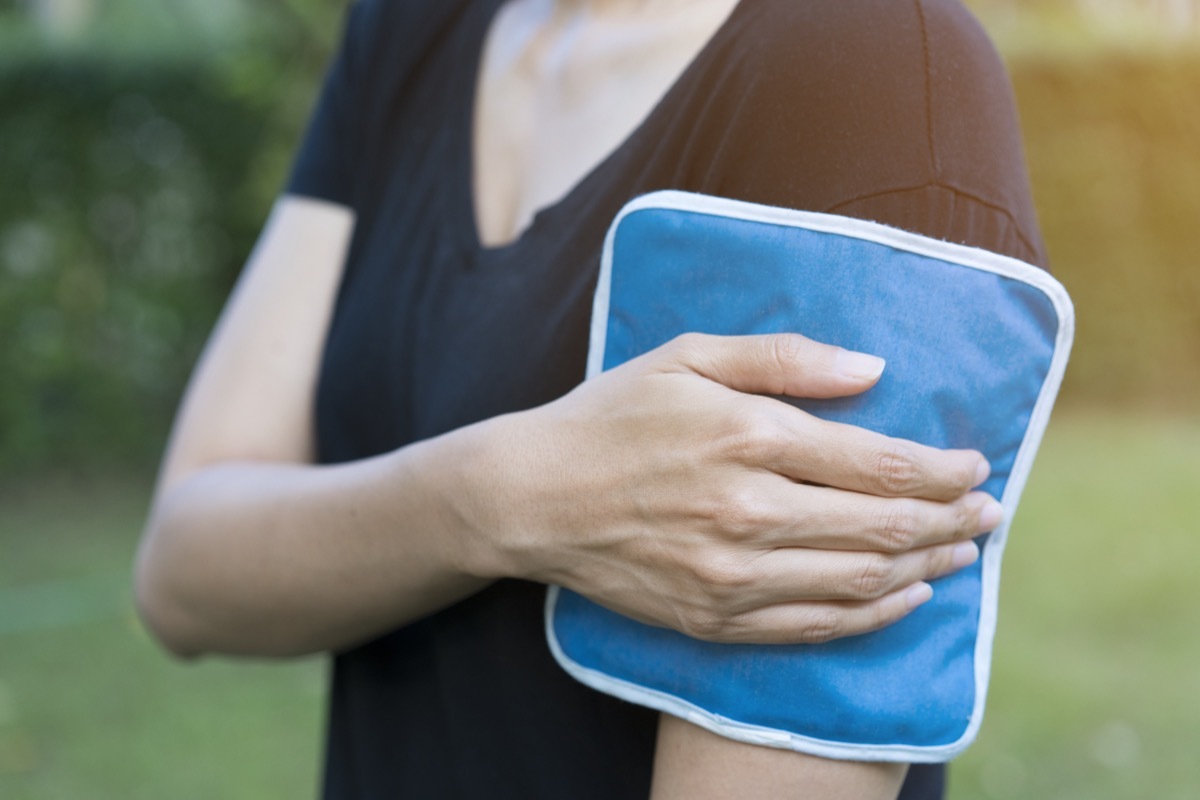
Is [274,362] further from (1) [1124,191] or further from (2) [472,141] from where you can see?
(1) [1124,191]

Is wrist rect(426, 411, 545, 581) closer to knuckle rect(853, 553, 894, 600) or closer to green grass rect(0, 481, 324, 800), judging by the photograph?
knuckle rect(853, 553, 894, 600)

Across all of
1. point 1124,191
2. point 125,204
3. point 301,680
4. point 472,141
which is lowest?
point 301,680

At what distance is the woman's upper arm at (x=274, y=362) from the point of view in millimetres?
1544

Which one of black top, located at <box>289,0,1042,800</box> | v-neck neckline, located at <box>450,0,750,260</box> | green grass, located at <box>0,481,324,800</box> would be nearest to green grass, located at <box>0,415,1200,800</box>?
green grass, located at <box>0,481,324,800</box>

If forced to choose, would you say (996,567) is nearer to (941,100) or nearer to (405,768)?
(941,100)

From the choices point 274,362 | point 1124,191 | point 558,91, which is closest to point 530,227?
point 558,91

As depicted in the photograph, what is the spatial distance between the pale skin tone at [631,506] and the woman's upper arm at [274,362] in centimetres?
12

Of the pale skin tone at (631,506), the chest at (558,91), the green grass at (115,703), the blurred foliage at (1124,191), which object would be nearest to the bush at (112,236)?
the green grass at (115,703)

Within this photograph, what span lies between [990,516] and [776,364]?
24 cm

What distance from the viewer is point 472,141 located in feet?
4.70

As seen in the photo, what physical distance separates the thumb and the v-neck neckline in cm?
27

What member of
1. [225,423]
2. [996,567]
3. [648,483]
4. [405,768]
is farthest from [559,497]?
[225,423]

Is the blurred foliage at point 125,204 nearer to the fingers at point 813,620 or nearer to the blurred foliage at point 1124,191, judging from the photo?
the blurred foliage at point 1124,191

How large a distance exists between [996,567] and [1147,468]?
296 inches
